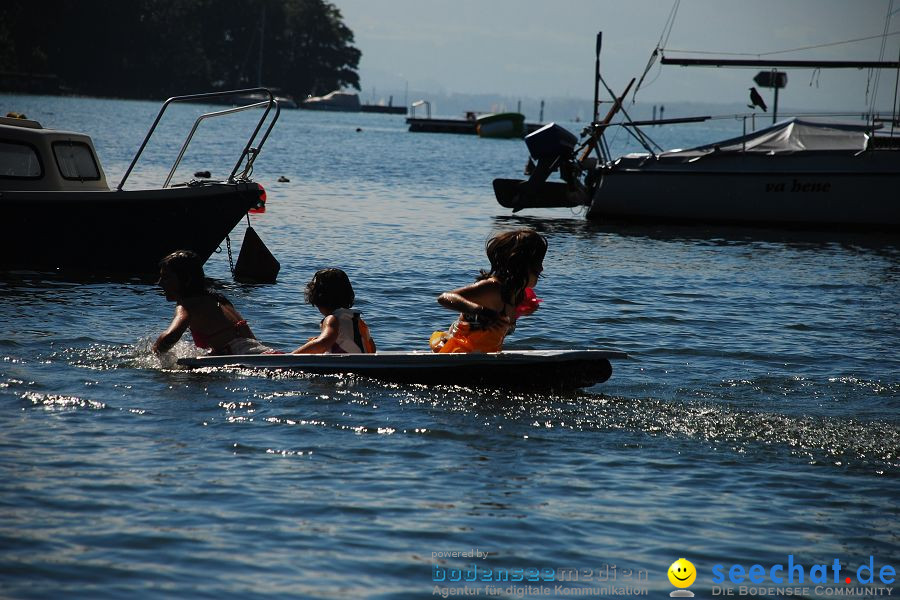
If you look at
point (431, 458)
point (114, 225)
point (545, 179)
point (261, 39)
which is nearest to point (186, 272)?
point (431, 458)

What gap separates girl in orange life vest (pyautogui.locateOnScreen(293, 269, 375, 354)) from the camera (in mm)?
9289

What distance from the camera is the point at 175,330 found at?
9.66 m

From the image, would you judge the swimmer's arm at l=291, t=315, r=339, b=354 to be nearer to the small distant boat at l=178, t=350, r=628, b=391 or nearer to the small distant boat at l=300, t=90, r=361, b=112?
the small distant boat at l=178, t=350, r=628, b=391

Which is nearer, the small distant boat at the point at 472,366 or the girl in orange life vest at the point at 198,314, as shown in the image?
the small distant boat at the point at 472,366

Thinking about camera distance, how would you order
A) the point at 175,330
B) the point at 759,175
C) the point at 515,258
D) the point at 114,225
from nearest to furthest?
the point at 515,258, the point at 175,330, the point at 114,225, the point at 759,175

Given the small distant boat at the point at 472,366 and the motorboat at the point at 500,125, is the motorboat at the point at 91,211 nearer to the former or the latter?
the small distant boat at the point at 472,366

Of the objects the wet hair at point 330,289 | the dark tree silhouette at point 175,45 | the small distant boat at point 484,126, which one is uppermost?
the dark tree silhouette at point 175,45

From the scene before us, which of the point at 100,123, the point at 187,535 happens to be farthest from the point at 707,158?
the point at 100,123

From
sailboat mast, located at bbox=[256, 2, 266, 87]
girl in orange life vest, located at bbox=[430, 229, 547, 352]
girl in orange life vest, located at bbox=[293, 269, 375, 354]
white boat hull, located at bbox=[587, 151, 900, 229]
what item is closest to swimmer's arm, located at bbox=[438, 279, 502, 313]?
girl in orange life vest, located at bbox=[430, 229, 547, 352]

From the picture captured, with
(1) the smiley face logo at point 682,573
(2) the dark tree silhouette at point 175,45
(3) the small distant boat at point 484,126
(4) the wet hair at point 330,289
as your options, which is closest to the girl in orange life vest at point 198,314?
(4) the wet hair at point 330,289

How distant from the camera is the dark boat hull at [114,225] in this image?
15273mm

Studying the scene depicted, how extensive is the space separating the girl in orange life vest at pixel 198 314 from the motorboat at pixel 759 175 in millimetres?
16792

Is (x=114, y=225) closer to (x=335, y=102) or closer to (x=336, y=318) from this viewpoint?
(x=336, y=318)

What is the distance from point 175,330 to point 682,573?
5.24 meters
